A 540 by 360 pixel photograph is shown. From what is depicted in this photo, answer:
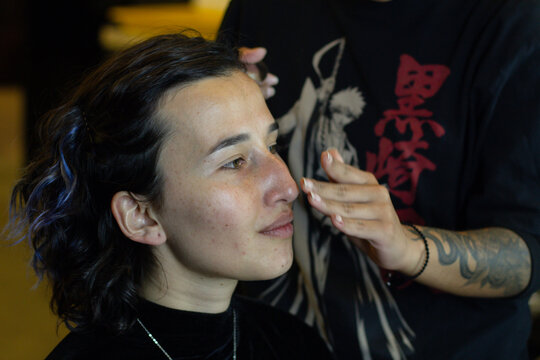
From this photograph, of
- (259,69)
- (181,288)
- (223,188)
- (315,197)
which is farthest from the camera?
(259,69)

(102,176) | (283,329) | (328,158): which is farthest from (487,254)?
(102,176)

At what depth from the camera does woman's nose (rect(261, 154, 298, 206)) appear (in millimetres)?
1282

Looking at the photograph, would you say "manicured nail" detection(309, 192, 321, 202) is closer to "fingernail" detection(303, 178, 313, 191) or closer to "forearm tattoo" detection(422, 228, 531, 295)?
"fingernail" detection(303, 178, 313, 191)

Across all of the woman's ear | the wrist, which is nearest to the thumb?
the woman's ear

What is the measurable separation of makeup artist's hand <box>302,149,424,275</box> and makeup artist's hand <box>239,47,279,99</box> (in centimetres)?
42

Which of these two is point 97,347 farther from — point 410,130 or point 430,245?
point 410,130

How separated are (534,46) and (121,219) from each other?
974 mm

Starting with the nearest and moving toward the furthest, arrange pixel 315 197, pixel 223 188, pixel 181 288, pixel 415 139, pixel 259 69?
1. pixel 315 197
2. pixel 223 188
3. pixel 181 288
4. pixel 415 139
5. pixel 259 69

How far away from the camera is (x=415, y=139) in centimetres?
148

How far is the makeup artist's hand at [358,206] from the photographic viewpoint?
117cm

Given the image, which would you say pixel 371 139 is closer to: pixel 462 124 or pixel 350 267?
pixel 462 124

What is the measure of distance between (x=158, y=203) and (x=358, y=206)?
42 centimetres

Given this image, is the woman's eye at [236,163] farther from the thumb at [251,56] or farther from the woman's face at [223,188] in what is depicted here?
the thumb at [251,56]

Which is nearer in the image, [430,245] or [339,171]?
[339,171]
